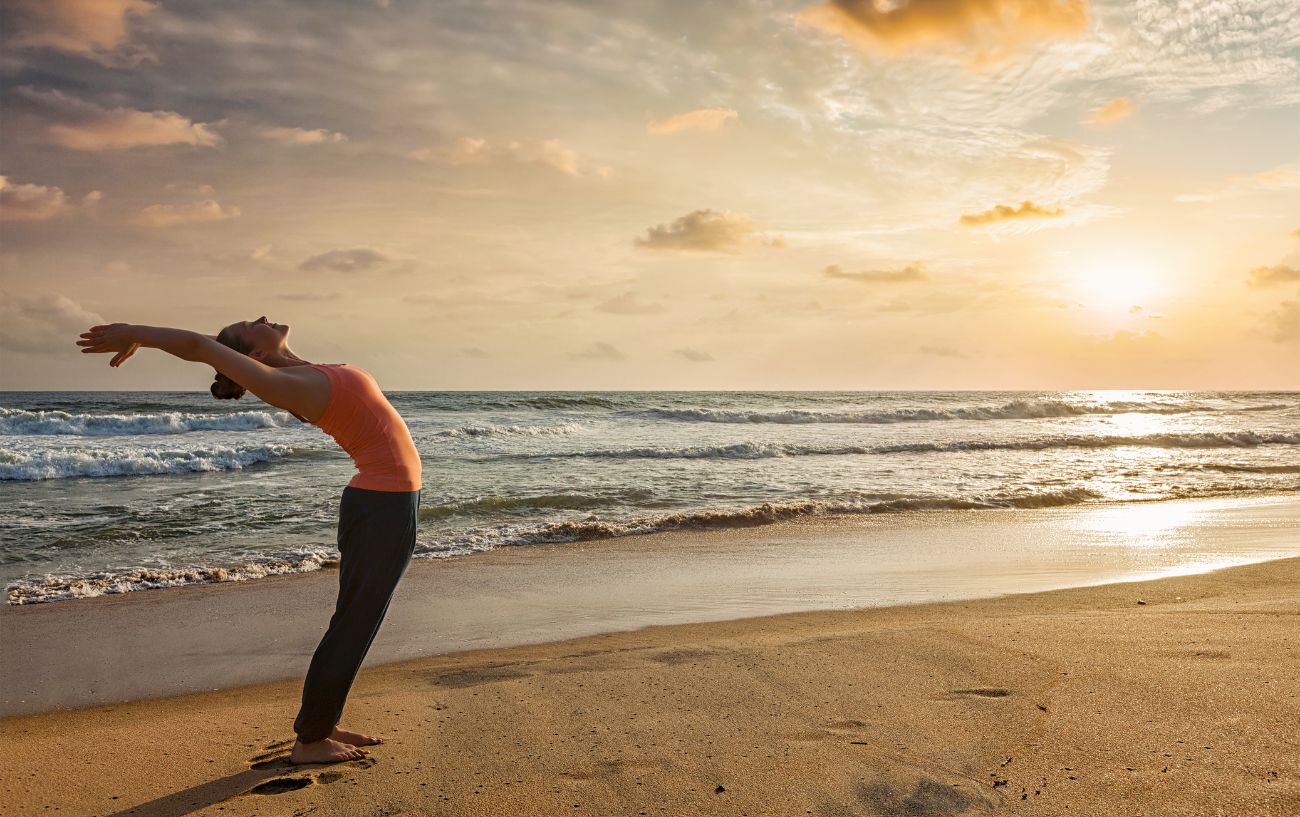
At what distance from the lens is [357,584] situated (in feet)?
10.6

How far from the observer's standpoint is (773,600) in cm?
694

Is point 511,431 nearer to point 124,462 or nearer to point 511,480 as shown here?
point 124,462

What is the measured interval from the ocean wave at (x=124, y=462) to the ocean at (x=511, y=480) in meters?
0.06

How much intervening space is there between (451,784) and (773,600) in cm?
419

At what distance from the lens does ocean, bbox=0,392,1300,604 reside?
31.3 feet

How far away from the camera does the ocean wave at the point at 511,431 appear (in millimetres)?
28078

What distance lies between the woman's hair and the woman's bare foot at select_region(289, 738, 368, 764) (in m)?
1.46

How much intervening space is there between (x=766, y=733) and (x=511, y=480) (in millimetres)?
12303

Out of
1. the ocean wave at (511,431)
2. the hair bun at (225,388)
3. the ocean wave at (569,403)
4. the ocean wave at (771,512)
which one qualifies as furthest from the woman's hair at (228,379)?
the ocean wave at (569,403)

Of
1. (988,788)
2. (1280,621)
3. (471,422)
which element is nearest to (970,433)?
(471,422)

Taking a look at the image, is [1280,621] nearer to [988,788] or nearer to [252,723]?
[988,788]

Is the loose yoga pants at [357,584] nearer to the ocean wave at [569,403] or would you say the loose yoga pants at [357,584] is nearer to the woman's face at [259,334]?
the woman's face at [259,334]

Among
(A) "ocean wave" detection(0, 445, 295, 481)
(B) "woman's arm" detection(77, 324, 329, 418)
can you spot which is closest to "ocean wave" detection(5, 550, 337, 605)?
(B) "woman's arm" detection(77, 324, 329, 418)

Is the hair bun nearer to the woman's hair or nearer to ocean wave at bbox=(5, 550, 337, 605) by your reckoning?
the woman's hair
